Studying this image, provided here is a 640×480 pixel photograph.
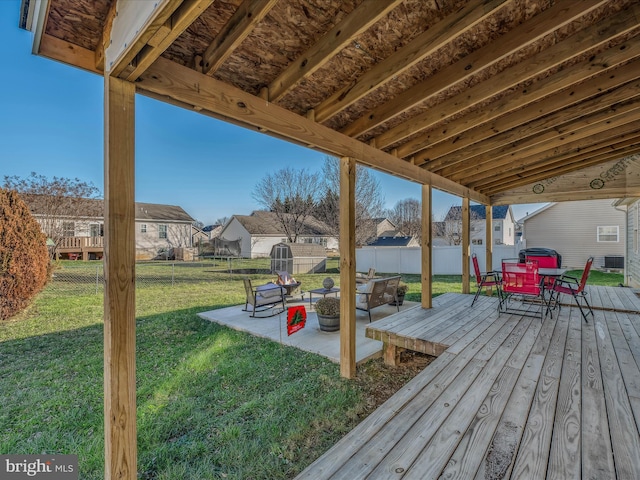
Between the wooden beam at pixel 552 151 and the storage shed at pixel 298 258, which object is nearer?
the wooden beam at pixel 552 151

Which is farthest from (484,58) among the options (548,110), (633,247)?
(633,247)

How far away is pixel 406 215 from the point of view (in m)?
30.2

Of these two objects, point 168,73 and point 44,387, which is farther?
point 44,387

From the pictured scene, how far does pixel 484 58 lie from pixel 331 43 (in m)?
1.24

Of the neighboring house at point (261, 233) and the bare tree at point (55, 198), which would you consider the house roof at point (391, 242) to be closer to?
the neighboring house at point (261, 233)

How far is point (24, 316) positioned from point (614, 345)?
10.1 metres

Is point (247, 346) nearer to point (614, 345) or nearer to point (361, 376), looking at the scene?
point (361, 376)

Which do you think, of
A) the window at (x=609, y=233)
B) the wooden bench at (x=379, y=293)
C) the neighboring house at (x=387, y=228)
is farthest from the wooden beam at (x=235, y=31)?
the neighboring house at (x=387, y=228)

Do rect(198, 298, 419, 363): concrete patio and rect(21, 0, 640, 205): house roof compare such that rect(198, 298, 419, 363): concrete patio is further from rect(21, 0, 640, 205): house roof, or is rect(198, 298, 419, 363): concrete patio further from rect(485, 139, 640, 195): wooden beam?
rect(485, 139, 640, 195): wooden beam

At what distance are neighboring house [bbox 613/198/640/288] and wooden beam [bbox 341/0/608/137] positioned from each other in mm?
8933

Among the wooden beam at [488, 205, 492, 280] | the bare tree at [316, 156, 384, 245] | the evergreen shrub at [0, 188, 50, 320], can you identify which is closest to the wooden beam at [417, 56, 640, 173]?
the wooden beam at [488, 205, 492, 280]

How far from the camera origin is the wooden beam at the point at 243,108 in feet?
6.08

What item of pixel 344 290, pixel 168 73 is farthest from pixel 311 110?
pixel 344 290

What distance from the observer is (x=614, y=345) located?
10.9 feet
